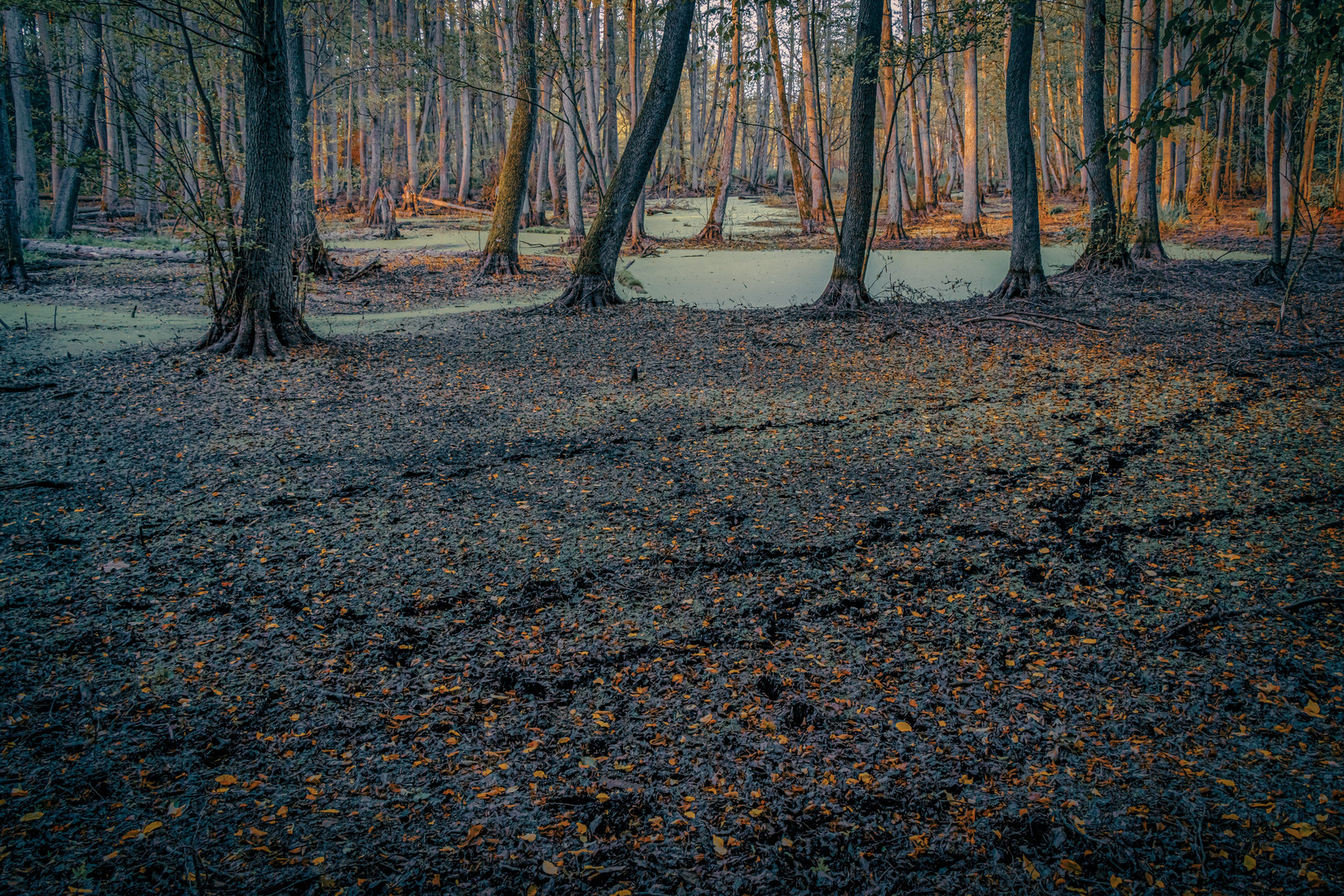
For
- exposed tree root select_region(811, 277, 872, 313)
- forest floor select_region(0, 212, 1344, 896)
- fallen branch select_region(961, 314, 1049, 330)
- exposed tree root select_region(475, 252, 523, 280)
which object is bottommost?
forest floor select_region(0, 212, 1344, 896)

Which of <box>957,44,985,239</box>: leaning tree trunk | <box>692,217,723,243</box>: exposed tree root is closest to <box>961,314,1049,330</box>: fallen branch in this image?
<box>957,44,985,239</box>: leaning tree trunk

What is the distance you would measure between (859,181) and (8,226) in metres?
8.90

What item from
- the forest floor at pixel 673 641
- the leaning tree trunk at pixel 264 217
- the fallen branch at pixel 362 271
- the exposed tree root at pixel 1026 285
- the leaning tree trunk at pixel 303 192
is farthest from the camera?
the fallen branch at pixel 362 271

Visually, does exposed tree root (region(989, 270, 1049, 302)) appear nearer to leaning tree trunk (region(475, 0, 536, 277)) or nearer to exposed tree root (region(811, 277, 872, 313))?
exposed tree root (region(811, 277, 872, 313))

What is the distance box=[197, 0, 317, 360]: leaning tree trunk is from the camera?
5602 millimetres

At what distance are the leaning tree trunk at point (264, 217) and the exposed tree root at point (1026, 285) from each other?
21.3 ft

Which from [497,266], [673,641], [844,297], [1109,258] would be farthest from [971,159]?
[673,641]

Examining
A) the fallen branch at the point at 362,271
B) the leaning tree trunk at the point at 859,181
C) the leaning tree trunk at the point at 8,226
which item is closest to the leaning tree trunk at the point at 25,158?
the leaning tree trunk at the point at 8,226

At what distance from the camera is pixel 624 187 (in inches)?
324

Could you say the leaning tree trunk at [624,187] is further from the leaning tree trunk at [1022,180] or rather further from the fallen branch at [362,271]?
the fallen branch at [362,271]

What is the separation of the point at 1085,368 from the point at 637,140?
4859 mm

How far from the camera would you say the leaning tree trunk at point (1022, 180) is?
773cm

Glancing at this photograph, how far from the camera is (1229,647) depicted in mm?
2322

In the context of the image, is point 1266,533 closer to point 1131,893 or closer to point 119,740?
point 1131,893
